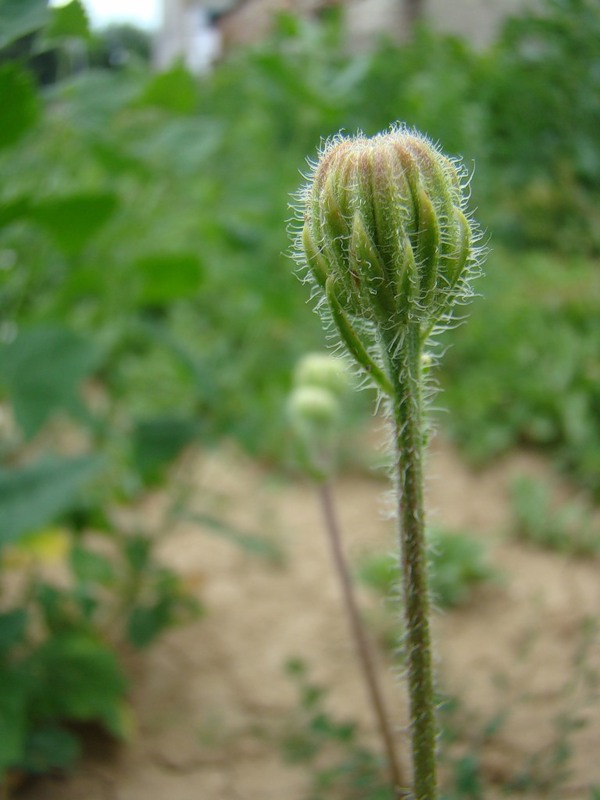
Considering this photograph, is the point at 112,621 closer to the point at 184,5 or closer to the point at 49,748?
the point at 49,748

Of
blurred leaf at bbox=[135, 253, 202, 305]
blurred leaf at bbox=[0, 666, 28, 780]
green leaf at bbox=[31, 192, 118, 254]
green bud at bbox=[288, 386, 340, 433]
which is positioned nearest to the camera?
blurred leaf at bbox=[0, 666, 28, 780]

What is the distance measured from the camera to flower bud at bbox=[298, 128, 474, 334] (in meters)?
0.50

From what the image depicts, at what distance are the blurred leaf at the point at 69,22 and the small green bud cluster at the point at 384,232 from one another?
824mm

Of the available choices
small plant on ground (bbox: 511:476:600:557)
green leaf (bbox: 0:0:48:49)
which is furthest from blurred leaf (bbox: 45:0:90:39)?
small plant on ground (bbox: 511:476:600:557)

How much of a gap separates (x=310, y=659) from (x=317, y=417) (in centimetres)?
67

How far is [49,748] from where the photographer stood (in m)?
1.20

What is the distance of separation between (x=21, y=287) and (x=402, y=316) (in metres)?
1.16

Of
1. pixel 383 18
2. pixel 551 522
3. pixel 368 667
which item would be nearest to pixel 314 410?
pixel 368 667

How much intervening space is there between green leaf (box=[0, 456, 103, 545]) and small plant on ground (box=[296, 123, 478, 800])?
63 centimetres

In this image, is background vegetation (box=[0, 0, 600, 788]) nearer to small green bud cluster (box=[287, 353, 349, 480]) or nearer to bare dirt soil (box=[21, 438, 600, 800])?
bare dirt soil (box=[21, 438, 600, 800])

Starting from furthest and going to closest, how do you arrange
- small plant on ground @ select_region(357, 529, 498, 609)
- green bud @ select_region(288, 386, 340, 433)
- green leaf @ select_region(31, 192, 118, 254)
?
small plant on ground @ select_region(357, 529, 498, 609)
green bud @ select_region(288, 386, 340, 433)
green leaf @ select_region(31, 192, 118, 254)

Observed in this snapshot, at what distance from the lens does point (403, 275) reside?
0.51 meters

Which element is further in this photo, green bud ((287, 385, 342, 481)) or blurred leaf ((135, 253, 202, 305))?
blurred leaf ((135, 253, 202, 305))

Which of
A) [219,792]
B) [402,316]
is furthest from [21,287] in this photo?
[402,316]
